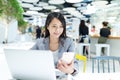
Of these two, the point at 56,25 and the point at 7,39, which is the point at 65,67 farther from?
the point at 7,39

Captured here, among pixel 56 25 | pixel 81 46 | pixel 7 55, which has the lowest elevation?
pixel 81 46

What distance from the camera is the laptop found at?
54.9 inches

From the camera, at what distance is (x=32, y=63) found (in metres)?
1.43

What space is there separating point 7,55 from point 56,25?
687 mm

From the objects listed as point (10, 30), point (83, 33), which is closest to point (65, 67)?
point (10, 30)

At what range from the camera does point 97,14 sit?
1500 centimetres

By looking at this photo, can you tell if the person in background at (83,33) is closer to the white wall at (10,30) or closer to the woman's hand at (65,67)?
the white wall at (10,30)

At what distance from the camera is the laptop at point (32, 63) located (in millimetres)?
1396

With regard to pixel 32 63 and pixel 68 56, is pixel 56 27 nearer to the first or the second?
pixel 68 56

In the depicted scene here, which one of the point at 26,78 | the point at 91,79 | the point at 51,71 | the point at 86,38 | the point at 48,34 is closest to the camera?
the point at 51,71

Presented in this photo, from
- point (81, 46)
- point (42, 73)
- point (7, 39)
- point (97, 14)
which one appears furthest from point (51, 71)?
point (97, 14)

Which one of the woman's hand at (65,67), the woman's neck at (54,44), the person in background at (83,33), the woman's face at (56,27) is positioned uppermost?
the woman's face at (56,27)

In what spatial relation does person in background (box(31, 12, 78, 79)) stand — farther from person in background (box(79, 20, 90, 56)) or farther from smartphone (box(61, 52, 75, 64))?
person in background (box(79, 20, 90, 56))

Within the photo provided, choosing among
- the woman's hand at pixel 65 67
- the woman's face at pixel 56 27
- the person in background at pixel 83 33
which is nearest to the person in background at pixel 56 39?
the woman's face at pixel 56 27
